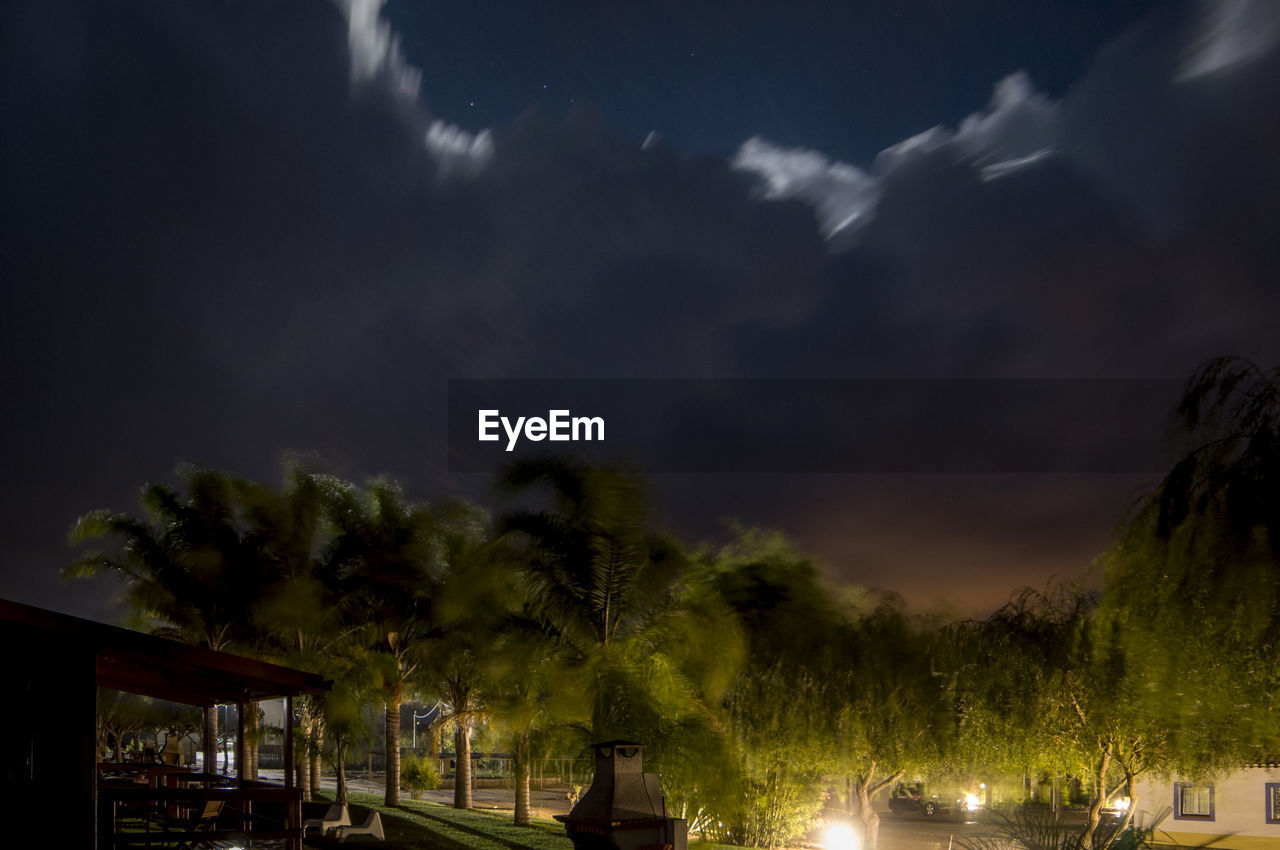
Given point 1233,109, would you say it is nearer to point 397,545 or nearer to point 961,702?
point 961,702

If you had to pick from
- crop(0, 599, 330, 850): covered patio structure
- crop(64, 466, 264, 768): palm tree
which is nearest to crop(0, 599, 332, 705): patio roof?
crop(0, 599, 330, 850): covered patio structure

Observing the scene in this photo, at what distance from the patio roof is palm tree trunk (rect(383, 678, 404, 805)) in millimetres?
14065

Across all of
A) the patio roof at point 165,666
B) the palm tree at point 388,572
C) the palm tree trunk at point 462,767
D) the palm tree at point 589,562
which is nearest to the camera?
the patio roof at point 165,666

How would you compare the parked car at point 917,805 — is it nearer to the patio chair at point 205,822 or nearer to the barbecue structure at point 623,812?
the barbecue structure at point 623,812

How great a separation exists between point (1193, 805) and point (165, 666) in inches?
996

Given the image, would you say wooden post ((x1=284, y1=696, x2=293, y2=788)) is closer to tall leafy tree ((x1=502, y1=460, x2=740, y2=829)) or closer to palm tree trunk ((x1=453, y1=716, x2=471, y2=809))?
tall leafy tree ((x1=502, y1=460, x2=740, y2=829))

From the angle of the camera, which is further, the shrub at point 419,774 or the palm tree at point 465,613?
the shrub at point 419,774

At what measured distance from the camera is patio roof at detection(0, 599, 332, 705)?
8.73 meters

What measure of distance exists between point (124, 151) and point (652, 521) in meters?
49.0

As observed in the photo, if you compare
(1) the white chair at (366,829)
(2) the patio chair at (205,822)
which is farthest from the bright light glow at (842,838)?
(2) the patio chair at (205,822)

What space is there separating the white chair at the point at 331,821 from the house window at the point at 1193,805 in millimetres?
19615

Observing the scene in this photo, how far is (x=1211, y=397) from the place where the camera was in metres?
10.8

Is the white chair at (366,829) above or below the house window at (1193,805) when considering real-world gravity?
above

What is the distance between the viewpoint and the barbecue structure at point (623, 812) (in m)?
13.9
